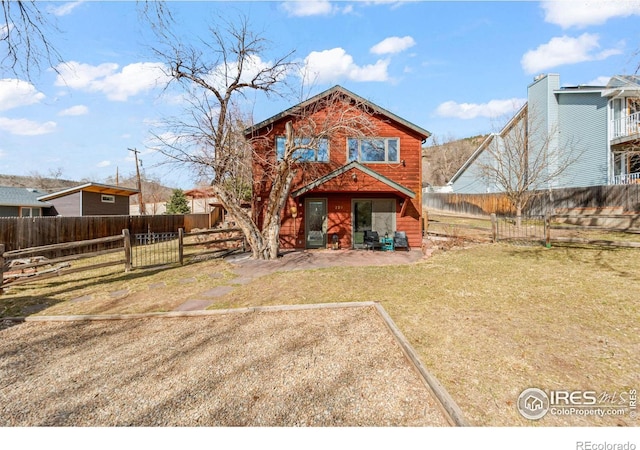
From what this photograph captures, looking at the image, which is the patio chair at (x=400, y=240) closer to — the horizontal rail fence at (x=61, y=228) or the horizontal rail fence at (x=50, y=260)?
the horizontal rail fence at (x=50, y=260)

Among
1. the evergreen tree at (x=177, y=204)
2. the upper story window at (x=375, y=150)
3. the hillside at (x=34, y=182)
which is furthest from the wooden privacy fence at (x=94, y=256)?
the hillside at (x=34, y=182)

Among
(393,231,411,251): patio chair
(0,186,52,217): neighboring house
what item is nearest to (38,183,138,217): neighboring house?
(0,186,52,217): neighboring house

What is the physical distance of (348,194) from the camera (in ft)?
42.9

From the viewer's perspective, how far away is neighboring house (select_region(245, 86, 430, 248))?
13.2 m

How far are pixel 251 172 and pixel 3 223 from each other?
11.4m

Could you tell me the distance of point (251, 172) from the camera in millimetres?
12922

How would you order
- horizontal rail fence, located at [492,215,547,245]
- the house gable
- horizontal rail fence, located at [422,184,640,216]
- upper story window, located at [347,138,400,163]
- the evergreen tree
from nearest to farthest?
the house gable < horizontal rail fence, located at [492,215,547,245] < upper story window, located at [347,138,400,163] < horizontal rail fence, located at [422,184,640,216] < the evergreen tree

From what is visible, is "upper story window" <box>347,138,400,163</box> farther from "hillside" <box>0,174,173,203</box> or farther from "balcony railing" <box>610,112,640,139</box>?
"hillside" <box>0,174,173,203</box>

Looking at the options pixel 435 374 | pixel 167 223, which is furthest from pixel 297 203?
pixel 167 223

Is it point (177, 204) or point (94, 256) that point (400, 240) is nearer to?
point (94, 256)

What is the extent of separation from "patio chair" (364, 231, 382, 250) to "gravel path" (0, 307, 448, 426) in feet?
24.9

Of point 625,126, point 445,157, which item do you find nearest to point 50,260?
point 625,126

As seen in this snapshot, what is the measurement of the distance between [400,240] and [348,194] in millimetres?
3240
